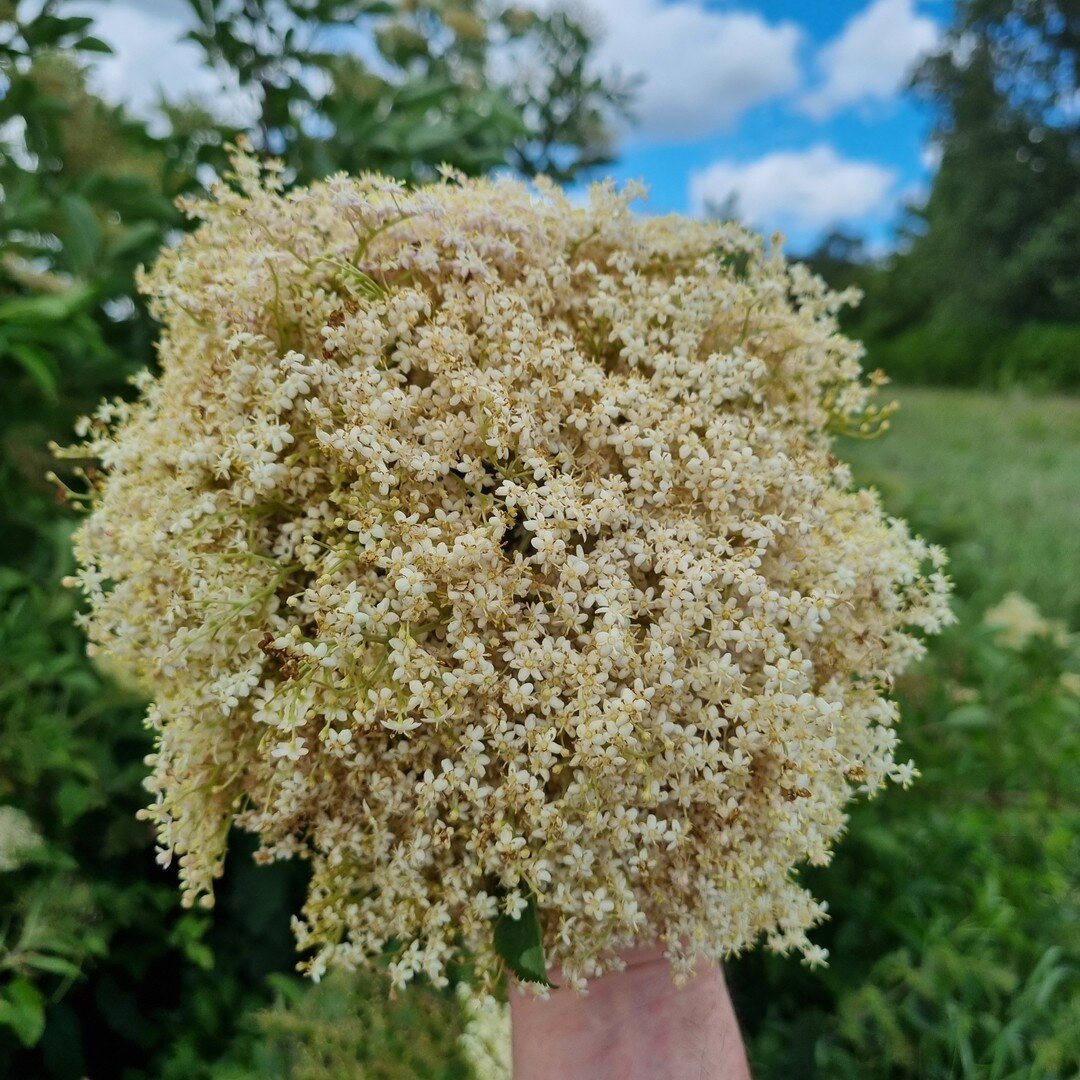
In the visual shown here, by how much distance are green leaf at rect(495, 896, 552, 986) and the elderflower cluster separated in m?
0.03

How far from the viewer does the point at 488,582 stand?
3.11ft

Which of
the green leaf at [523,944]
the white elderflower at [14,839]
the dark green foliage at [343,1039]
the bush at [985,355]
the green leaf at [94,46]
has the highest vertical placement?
the bush at [985,355]

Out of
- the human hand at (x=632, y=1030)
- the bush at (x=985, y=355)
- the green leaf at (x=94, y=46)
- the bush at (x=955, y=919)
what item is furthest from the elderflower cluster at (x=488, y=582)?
the bush at (x=985, y=355)

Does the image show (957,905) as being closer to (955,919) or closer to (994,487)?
(955,919)

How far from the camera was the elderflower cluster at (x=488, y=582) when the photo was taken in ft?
3.16

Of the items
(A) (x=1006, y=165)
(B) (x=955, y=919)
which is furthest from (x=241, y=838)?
(A) (x=1006, y=165)

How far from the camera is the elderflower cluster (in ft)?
3.16

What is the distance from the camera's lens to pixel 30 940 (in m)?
1.56

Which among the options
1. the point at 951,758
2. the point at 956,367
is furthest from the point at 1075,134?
the point at 951,758

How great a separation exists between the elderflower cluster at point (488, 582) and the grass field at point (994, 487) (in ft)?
4.24

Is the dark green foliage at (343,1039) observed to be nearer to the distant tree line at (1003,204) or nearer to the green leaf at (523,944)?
the green leaf at (523,944)

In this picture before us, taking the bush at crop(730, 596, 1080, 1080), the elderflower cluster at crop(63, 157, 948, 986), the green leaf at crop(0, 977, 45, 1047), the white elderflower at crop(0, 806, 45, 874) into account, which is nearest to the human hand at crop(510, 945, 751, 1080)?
the elderflower cluster at crop(63, 157, 948, 986)

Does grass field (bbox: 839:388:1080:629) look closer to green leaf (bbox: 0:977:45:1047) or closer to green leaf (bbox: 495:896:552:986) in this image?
green leaf (bbox: 495:896:552:986)

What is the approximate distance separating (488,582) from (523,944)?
43 centimetres
